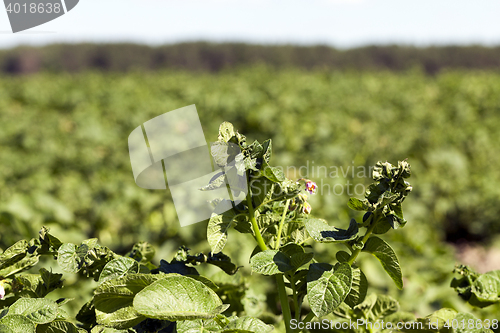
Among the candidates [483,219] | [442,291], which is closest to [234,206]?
[442,291]

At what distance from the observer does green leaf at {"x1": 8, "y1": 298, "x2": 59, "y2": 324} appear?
568 mm

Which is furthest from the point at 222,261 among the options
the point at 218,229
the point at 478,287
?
the point at 478,287

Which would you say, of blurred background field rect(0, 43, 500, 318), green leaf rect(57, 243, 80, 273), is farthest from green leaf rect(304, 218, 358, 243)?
blurred background field rect(0, 43, 500, 318)

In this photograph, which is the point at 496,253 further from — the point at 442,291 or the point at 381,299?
the point at 381,299

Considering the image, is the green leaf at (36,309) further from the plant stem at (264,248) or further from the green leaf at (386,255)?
the green leaf at (386,255)

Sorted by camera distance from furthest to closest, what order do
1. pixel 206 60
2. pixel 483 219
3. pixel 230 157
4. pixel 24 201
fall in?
1. pixel 206 60
2. pixel 483 219
3. pixel 24 201
4. pixel 230 157

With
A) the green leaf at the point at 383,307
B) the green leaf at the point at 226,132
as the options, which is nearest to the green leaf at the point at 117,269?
the green leaf at the point at 226,132

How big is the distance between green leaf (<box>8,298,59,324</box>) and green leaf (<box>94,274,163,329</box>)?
76 mm

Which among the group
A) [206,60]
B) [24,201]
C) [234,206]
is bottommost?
[206,60]

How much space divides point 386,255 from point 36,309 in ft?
1.65

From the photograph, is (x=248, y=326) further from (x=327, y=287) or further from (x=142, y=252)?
(x=142, y=252)

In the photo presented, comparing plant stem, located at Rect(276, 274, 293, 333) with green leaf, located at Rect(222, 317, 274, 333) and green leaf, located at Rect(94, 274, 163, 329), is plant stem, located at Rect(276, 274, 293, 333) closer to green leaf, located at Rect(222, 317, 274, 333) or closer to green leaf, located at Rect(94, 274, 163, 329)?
green leaf, located at Rect(222, 317, 274, 333)

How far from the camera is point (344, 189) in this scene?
424 cm

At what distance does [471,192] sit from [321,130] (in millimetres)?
2180
